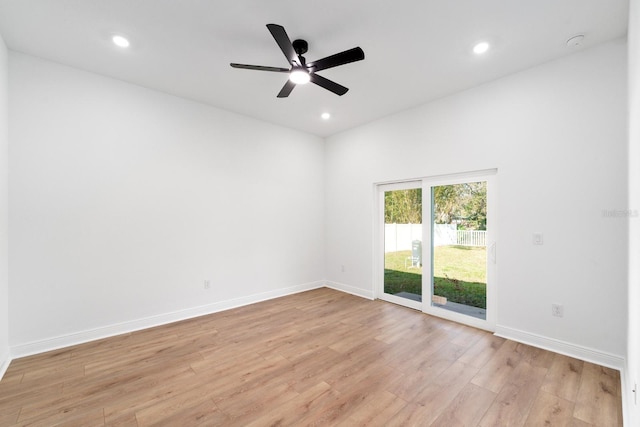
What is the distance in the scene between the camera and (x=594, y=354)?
8.44ft

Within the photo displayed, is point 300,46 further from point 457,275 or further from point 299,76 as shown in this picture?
point 457,275

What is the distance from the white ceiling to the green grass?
7.05ft

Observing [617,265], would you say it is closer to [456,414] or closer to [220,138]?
[456,414]

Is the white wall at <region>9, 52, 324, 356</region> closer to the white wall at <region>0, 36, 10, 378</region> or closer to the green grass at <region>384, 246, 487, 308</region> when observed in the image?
the white wall at <region>0, 36, 10, 378</region>

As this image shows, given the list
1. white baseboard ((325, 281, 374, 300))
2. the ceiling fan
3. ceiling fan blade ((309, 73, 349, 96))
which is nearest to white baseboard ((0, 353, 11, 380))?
the ceiling fan

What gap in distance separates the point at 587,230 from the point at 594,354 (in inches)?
46.3

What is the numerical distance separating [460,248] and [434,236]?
15.4 inches

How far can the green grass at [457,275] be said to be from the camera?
11.3 ft

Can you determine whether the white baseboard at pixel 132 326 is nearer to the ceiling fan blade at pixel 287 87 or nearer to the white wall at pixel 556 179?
the ceiling fan blade at pixel 287 87

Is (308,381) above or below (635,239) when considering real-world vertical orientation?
below

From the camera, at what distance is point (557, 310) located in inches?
110

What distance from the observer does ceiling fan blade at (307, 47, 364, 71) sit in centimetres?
221

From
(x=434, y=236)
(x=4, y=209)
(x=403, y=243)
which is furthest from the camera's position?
(x=403, y=243)

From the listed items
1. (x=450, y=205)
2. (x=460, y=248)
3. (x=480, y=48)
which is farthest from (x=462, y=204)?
(x=480, y=48)
